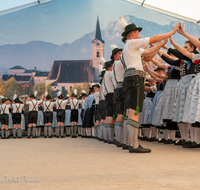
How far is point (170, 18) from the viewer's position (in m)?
17.5

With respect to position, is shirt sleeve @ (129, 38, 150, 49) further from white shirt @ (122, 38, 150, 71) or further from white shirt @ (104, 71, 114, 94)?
white shirt @ (104, 71, 114, 94)

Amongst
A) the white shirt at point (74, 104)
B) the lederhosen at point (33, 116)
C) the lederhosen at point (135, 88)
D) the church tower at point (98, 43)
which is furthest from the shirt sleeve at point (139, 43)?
the church tower at point (98, 43)

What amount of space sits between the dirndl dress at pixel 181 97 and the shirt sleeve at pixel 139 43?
4.29ft

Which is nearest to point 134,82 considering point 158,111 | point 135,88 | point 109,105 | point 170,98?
point 135,88

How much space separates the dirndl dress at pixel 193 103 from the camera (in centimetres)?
416

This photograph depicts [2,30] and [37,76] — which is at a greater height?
[2,30]

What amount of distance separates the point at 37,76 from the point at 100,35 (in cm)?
738

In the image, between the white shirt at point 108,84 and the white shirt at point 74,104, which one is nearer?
the white shirt at point 108,84

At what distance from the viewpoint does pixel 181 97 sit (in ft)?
15.6

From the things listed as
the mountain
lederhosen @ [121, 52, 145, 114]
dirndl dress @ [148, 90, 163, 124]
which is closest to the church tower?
the mountain

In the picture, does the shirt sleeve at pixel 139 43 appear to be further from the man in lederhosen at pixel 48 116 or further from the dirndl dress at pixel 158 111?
the man in lederhosen at pixel 48 116

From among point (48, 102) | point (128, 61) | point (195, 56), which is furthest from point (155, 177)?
point (48, 102)

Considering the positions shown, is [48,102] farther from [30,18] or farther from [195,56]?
[30,18]

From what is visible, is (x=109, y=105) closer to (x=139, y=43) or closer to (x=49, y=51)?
(x=139, y=43)
